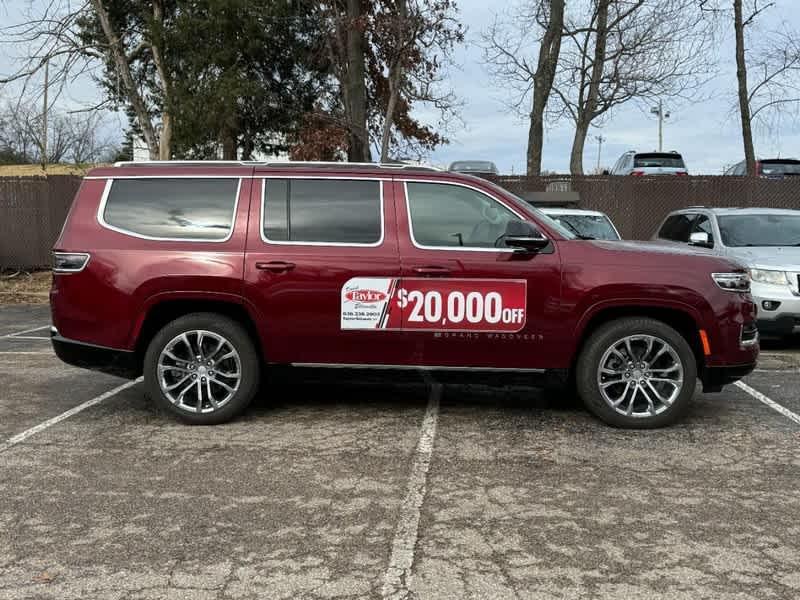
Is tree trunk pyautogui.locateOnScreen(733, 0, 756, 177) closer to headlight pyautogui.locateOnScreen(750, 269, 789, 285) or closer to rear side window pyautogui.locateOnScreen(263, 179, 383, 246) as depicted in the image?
headlight pyautogui.locateOnScreen(750, 269, 789, 285)

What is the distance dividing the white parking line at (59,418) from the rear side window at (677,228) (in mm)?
7672

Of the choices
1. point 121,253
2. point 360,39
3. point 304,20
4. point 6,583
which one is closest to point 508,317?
point 121,253

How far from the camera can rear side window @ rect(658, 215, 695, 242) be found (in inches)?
429

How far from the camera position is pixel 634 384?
18.3ft

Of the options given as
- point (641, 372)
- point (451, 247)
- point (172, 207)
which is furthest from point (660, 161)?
point (172, 207)

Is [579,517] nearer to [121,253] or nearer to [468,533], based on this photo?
[468,533]

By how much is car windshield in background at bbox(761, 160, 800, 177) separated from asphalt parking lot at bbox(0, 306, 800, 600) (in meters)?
17.2

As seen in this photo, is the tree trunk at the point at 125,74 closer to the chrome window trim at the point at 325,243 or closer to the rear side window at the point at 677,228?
the rear side window at the point at 677,228

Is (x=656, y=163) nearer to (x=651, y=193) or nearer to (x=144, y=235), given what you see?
(x=651, y=193)

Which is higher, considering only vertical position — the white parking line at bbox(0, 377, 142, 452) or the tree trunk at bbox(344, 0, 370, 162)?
the tree trunk at bbox(344, 0, 370, 162)

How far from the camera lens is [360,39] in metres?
18.5

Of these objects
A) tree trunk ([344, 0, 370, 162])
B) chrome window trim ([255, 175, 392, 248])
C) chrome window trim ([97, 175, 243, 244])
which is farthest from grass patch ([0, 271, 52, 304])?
chrome window trim ([255, 175, 392, 248])

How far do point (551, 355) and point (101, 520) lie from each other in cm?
318

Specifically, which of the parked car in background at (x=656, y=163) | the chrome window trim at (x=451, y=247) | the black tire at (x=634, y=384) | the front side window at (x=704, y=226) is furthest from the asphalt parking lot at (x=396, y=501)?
the parked car in background at (x=656, y=163)
